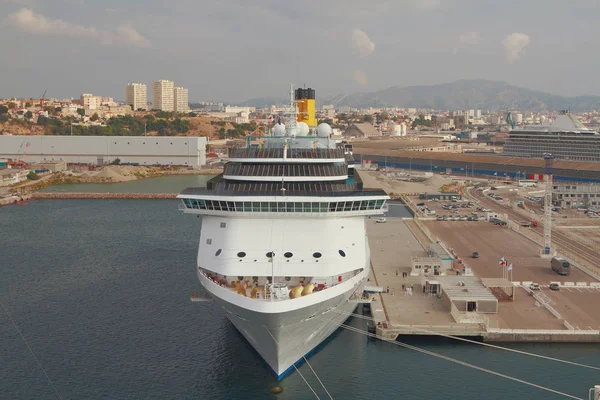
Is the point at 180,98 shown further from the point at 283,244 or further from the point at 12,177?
the point at 283,244

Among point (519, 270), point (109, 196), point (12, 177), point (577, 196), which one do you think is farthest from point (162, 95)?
point (519, 270)

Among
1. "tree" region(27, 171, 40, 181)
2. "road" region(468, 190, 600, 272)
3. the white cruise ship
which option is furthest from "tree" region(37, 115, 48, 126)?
the white cruise ship

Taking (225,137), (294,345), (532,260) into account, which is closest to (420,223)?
(532,260)

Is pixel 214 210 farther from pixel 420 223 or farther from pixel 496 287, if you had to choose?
pixel 420 223

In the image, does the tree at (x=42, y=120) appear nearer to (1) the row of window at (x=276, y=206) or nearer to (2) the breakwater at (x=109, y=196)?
(2) the breakwater at (x=109, y=196)

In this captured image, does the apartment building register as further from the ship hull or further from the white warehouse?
the ship hull
